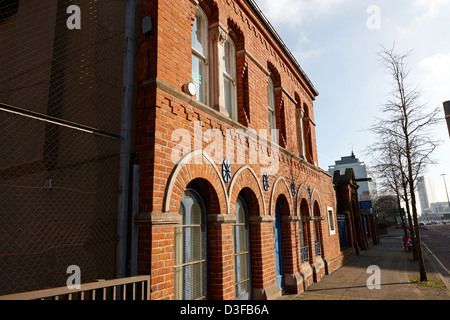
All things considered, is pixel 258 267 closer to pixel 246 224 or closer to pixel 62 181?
pixel 246 224

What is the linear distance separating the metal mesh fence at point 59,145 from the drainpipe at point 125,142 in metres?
0.17

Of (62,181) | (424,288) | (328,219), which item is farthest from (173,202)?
(328,219)

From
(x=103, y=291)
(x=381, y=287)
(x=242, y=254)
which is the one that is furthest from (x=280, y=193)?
(x=103, y=291)

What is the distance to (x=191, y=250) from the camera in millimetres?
4695

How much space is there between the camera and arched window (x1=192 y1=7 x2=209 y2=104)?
5.60 meters

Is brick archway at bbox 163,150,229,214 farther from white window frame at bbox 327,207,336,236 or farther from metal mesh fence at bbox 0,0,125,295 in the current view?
white window frame at bbox 327,207,336,236

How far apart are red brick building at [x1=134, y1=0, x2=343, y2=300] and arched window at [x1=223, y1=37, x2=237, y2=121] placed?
1.0 inches

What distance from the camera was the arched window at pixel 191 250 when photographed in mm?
4414

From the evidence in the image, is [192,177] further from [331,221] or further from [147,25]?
[331,221]

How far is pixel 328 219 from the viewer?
12273 millimetres

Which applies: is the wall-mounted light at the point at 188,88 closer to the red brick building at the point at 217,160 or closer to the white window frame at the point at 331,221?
the red brick building at the point at 217,160

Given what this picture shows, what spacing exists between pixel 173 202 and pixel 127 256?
94 cm

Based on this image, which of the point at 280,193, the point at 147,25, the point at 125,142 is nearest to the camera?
the point at 125,142

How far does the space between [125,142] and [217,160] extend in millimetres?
1784
